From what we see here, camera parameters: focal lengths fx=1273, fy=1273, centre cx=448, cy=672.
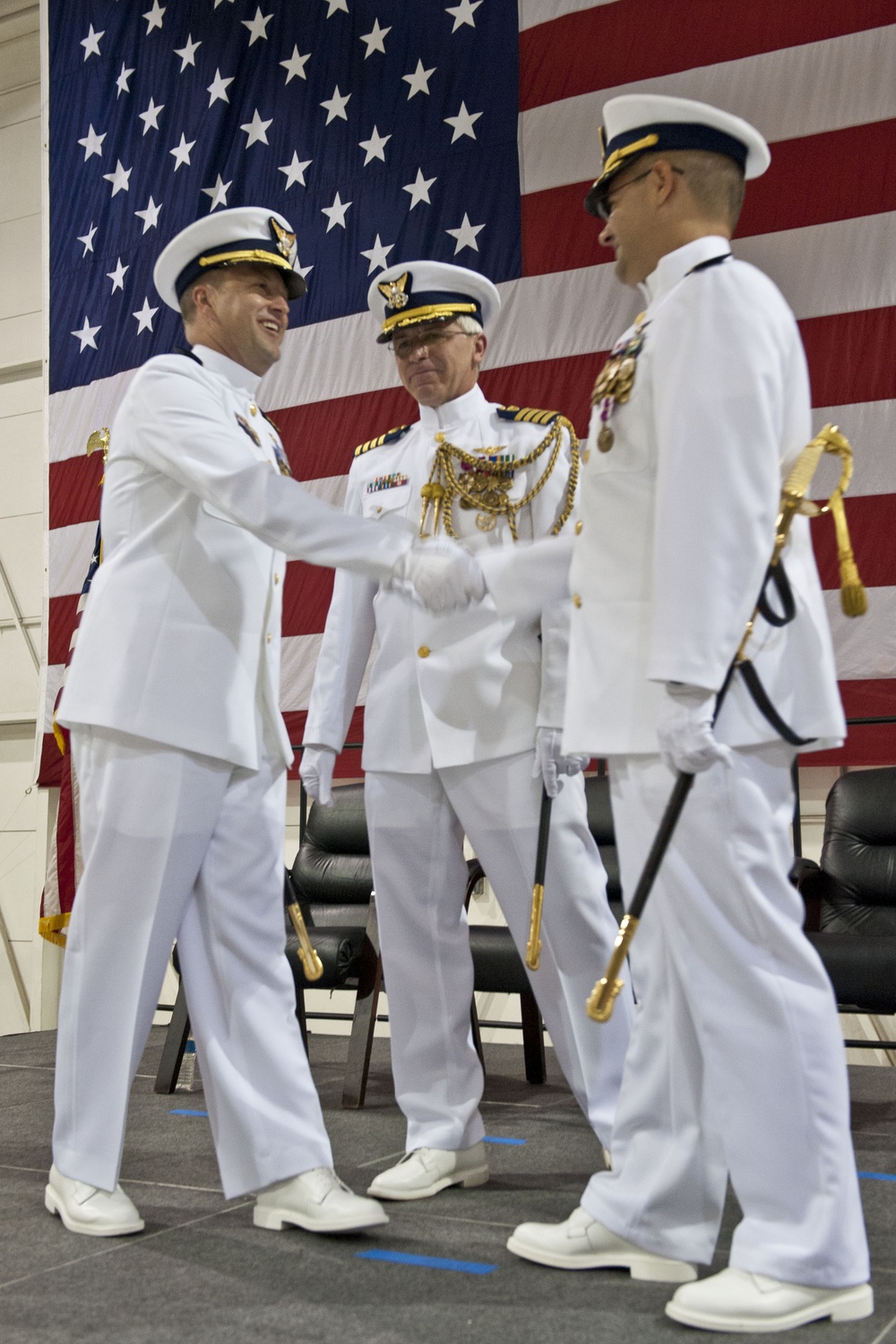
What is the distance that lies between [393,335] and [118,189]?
3.30 metres

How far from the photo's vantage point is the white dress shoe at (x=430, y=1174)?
2219 millimetres

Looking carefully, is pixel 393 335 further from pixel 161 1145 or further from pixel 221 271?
pixel 161 1145

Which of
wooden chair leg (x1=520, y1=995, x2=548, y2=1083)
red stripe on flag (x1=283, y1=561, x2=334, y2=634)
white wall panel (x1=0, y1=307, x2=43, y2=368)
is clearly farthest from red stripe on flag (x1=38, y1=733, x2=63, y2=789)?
wooden chair leg (x1=520, y1=995, x2=548, y2=1083)

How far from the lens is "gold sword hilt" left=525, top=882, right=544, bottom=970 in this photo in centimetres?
218

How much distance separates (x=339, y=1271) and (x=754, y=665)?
3.37ft

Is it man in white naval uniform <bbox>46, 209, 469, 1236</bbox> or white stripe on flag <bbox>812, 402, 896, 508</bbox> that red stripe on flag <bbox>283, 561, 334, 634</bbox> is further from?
man in white naval uniform <bbox>46, 209, 469, 1236</bbox>

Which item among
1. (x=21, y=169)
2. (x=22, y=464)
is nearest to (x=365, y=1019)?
(x=22, y=464)

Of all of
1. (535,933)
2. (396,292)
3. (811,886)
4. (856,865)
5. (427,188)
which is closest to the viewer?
(535,933)

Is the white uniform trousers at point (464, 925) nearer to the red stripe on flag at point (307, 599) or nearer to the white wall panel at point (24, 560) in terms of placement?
the red stripe on flag at point (307, 599)

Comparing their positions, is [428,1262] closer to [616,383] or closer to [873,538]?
[616,383]

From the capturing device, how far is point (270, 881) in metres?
2.12

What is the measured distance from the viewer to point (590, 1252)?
68.3 inches

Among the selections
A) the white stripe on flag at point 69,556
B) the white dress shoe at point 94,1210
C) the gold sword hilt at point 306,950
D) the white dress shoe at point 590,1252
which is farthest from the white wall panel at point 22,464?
the white dress shoe at point 590,1252

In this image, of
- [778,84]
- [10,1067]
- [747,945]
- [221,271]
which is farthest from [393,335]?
[10,1067]
